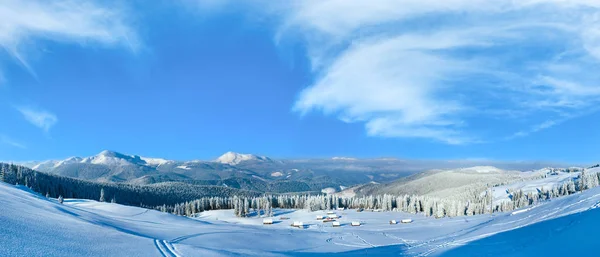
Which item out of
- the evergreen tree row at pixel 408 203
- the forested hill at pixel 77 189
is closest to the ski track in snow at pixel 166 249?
the evergreen tree row at pixel 408 203

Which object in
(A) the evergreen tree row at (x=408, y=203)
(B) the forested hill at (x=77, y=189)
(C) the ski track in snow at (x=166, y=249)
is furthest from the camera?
(B) the forested hill at (x=77, y=189)

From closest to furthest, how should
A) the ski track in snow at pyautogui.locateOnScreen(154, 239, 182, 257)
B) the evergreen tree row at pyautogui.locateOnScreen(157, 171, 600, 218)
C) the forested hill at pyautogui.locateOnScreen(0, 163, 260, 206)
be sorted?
1. the ski track in snow at pyautogui.locateOnScreen(154, 239, 182, 257)
2. the evergreen tree row at pyautogui.locateOnScreen(157, 171, 600, 218)
3. the forested hill at pyautogui.locateOnScreen(0, 163, 260, 206)

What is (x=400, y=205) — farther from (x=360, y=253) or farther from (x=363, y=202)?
(x=360, y=253)

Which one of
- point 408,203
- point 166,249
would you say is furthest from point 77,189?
point 166,249

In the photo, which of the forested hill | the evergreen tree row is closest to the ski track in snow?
the evergreen tree row

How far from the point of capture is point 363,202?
495 ft

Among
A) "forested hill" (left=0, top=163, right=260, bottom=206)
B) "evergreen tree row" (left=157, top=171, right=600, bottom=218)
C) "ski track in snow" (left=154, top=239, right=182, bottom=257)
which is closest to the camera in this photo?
"ski track in snow" (left=154, top=239, right=182, bottom=257)

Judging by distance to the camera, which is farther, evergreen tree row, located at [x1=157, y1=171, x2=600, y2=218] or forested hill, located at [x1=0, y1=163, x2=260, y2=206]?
forested hill, located at [x1=0, y1=163, x2=260, y2=206]

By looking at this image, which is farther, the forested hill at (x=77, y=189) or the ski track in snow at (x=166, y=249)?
the forested hill at (x=77, y=189)

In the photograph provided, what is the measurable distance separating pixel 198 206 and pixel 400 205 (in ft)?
223

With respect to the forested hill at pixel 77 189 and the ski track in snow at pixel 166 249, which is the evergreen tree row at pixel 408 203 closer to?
the forested hill at pixel 77 189

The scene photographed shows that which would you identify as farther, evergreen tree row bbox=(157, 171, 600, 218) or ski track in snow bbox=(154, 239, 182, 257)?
evergreen tree row bbox=(157, 171, 600, 218)

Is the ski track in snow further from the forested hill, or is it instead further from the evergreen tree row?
the forested hill

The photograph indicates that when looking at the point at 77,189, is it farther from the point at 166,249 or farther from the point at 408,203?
the point at 166,249
